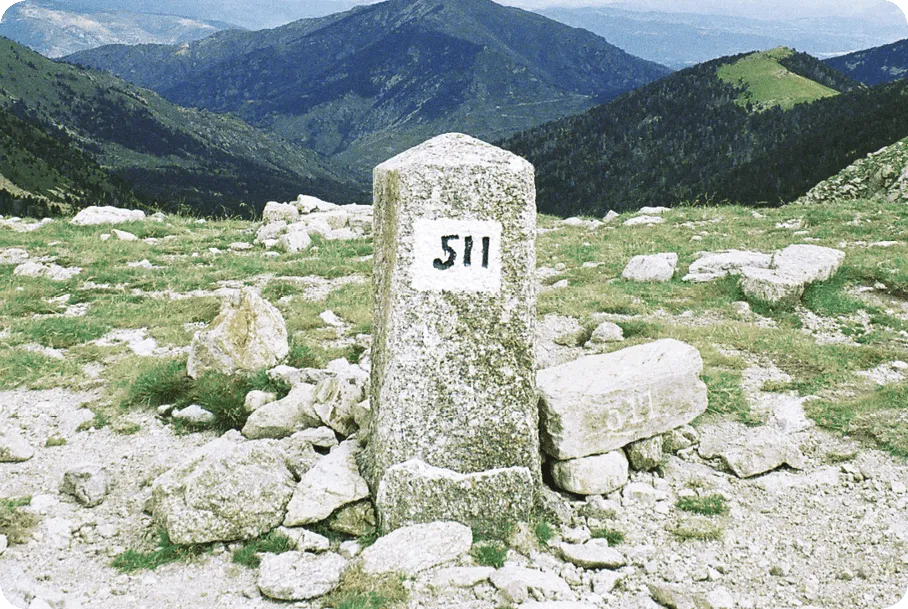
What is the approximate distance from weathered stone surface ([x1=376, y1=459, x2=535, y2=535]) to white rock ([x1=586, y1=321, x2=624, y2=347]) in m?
4.61

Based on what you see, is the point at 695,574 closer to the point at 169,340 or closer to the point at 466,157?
the point at 466,157

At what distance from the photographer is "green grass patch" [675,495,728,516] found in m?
5.79

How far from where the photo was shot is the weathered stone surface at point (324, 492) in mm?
5477

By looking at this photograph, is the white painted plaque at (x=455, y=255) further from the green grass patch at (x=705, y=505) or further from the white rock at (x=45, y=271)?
the white rock at (x=45, y=271)

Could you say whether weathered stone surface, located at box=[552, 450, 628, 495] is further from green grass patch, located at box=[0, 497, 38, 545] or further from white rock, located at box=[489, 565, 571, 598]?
green grass patch, located at box=[0, 497, 38, 545]

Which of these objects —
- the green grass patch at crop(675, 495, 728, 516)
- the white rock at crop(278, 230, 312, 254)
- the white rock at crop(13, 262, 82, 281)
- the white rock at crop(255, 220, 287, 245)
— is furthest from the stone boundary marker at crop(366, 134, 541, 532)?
the white rock at crop(255, 220, 287, 245)

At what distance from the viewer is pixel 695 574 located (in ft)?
16.4

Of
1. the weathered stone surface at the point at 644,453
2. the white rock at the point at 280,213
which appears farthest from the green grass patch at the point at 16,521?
the white rock at the point at 280,213

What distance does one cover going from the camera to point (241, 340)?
8.59 meters

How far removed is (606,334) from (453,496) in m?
5.12

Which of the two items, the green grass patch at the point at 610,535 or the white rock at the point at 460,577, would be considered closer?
the white rock at the point at 460,577

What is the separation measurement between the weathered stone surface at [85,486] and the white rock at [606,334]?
6.41 meters

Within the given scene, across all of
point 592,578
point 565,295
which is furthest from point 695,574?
point 565,295

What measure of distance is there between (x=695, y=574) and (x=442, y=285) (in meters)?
2.86
